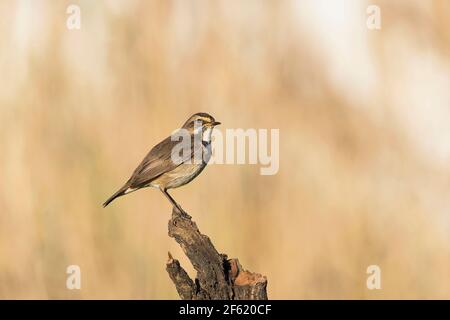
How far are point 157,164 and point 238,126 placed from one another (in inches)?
71.4

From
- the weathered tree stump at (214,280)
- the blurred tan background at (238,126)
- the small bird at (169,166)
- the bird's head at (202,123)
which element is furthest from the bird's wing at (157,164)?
the weathered tree stump at (214,280)

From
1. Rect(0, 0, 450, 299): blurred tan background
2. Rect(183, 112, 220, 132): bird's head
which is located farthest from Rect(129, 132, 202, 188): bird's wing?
Rect(0, 0, 450, 299): blurred tan background

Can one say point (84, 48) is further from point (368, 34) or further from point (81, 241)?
point (368, 34)

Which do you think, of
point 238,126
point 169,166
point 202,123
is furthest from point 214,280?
point 238,126

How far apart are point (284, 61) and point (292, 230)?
2.27m

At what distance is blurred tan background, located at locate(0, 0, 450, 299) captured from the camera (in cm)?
902

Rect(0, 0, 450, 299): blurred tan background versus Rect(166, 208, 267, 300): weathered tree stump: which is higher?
Rect(0, 0, 450, 299): blurred tan background

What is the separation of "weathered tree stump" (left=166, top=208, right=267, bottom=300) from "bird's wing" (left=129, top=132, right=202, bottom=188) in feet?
5.25

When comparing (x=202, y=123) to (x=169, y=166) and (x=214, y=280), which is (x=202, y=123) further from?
(x=214, y=280)

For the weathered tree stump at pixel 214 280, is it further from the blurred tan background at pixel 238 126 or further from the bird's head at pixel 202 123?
the blurred tan background at pixel 238 126

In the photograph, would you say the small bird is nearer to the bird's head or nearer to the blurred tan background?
the bird's head

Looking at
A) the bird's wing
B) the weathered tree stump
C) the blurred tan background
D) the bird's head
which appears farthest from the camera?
the blurred tan background

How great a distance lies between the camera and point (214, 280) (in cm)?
626

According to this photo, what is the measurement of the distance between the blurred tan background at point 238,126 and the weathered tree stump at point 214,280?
250cm
